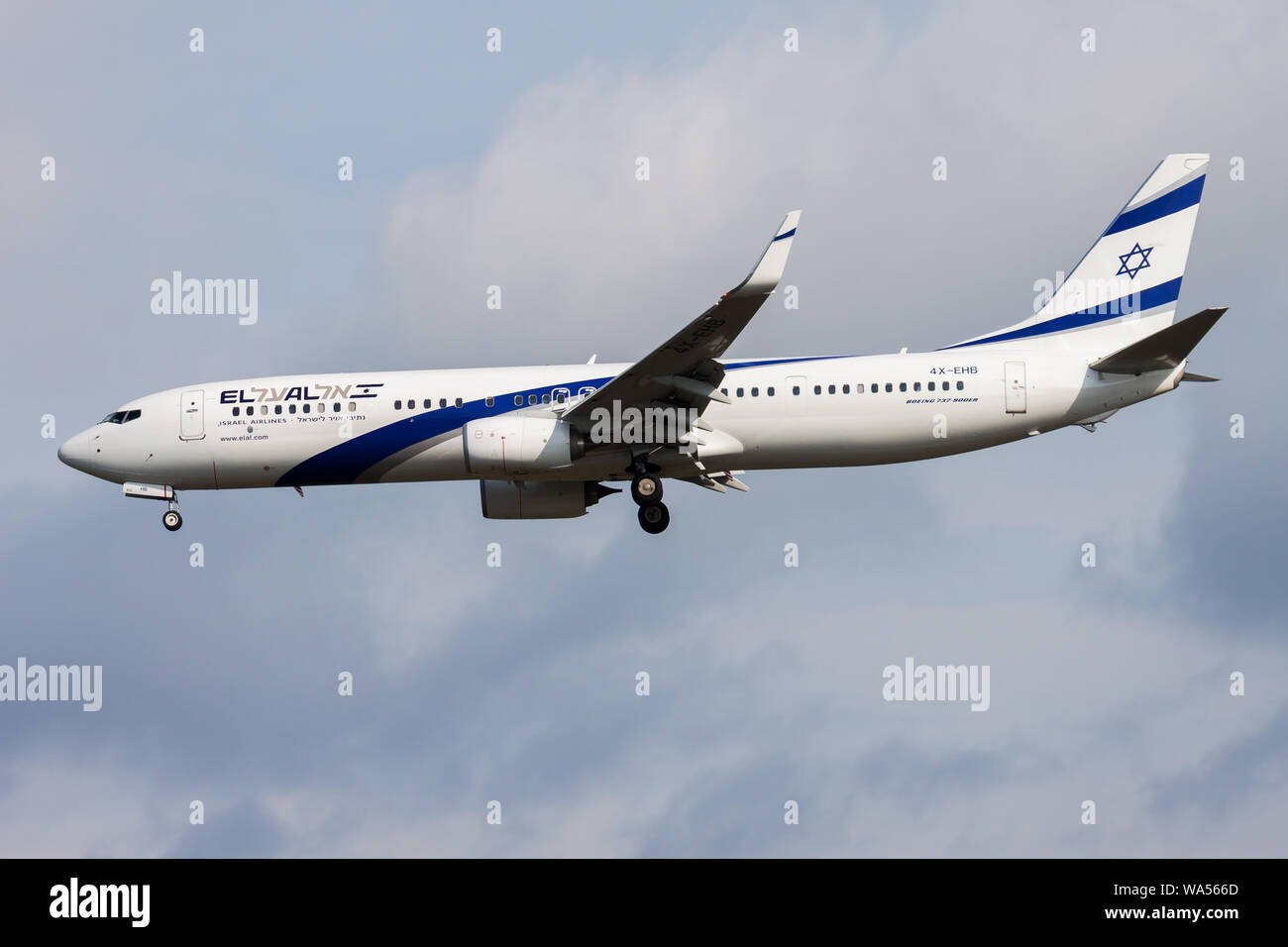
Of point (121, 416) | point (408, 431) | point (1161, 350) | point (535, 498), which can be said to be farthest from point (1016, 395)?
point (121, 416)

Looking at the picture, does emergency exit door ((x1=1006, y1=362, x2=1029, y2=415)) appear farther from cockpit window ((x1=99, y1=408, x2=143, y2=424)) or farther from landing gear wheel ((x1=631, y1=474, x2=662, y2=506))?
cockpit window ((x1=99, y1=408, x2=143, y2=424))

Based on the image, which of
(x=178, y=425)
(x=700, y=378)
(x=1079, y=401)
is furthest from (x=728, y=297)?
(x=178, y=425)

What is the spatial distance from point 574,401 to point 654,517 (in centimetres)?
314

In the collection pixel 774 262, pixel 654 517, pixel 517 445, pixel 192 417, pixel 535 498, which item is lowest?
pixel 654 517

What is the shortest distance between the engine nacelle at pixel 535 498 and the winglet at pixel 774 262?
8.59 m

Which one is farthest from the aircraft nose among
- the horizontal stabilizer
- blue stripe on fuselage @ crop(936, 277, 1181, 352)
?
the horizontal stabilizer

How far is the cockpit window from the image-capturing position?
37.4 m

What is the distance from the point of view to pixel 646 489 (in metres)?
35.6

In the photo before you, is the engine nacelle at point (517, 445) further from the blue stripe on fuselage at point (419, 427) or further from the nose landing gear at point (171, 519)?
the nose landing gear at point (171, 519)

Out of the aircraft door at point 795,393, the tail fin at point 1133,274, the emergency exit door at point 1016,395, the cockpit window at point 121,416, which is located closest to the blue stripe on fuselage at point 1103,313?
the tail fin at point 1133,274

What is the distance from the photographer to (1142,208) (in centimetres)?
3788

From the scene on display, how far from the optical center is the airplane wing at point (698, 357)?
100ft

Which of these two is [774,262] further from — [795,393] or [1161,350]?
[1161,350]

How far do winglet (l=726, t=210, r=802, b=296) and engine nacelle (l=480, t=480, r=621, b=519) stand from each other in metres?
8.59
